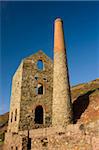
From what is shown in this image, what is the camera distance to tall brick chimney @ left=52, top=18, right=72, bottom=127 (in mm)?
19781

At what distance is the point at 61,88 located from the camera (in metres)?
20.6

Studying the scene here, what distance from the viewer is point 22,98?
75.4ft

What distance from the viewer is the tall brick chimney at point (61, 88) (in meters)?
19.8

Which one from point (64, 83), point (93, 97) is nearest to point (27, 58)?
point (64, 83)

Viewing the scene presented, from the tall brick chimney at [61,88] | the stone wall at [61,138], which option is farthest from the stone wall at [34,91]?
the tall brick chimney at [61,88]

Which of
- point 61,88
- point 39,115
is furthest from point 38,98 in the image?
point 61,88

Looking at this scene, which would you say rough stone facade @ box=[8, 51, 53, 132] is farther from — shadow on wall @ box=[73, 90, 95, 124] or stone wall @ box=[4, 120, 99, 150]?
shadow on wall @ box=[73, 90, 95, 124]

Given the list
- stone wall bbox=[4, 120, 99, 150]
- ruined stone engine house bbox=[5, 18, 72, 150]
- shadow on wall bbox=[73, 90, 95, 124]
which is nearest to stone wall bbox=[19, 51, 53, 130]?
ruined stone engine house bbox=[5, 18, 72, 150]

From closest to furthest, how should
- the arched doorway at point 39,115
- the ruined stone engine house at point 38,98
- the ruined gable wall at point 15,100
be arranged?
the ruined stone engine house at point 38,98, the ruined gable wall at point 15,100, the arched doorway at point 39,115

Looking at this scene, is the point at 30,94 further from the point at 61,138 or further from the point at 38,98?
the point at 61,138

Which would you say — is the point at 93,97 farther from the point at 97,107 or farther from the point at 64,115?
the point at 64,115

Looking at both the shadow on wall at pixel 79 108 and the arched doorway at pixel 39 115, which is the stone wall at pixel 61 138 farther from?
the arched doorway at pixel 39 115

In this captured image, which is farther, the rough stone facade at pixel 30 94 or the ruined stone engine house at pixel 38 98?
the rough stone facade at pixel 30 94

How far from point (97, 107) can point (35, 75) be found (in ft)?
24.6
